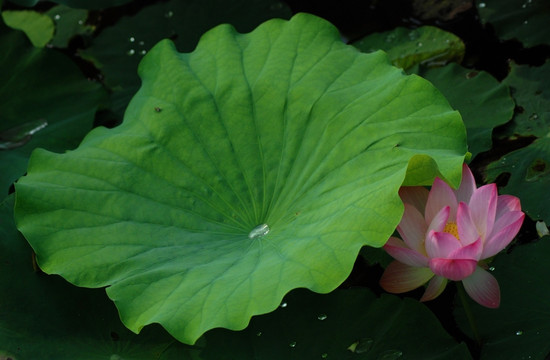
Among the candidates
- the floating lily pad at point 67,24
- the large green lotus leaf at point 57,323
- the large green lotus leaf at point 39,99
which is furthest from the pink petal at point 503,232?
the floating lily pad at point 67,24

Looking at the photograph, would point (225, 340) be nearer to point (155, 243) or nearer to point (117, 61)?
point (155, 243)

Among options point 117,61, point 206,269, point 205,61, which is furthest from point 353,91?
point 117,61

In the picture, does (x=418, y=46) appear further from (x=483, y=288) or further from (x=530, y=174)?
(x=483, y=288)

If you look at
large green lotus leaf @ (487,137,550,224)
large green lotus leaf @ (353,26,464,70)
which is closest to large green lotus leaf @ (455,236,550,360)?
large green lotus leaf @ (487,137,550,224)

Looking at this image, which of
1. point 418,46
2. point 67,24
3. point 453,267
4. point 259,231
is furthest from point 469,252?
point 67,24

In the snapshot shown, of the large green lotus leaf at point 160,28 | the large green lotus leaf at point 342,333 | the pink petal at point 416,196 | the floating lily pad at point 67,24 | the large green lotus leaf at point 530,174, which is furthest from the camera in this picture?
the floating lily pad at point 67,24

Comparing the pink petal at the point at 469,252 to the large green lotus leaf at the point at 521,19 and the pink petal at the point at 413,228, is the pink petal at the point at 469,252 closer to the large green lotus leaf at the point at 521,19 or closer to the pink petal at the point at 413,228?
the pink petal at the point at 413,228

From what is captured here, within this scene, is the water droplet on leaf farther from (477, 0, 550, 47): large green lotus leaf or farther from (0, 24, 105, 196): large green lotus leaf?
(477, 0, 550, 47): large green lotus leaf
